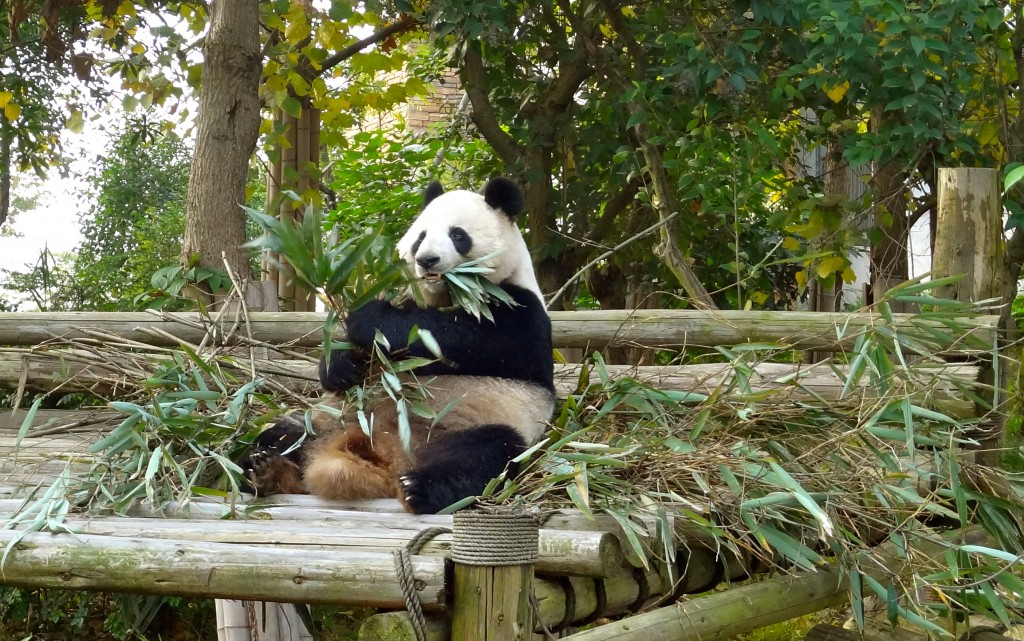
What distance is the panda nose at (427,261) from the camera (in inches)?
125

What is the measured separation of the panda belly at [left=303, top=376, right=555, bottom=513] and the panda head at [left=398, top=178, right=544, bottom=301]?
37 centimetres

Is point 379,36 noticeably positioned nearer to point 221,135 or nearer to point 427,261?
point 221,135

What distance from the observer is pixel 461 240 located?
335 centimetres

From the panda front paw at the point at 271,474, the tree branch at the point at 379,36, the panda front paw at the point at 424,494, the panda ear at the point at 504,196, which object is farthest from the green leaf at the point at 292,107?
the panda front paw at the point at 424,494

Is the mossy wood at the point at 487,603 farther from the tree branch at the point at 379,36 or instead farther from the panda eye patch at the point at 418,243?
the tree branch at the point at 379,36

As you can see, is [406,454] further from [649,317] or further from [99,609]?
[99,609]

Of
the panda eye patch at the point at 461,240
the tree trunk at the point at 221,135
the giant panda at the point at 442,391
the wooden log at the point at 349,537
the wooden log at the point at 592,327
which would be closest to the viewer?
the wooden log at the point at 349,537

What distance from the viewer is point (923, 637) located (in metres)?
3.82

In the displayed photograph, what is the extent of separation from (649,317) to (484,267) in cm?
109

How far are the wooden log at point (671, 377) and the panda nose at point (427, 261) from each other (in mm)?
785

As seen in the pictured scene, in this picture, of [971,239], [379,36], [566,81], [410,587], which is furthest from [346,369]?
[379,36]

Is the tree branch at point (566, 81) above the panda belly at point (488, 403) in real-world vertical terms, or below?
above

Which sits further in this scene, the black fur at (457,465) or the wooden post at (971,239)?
the wooden post at (971,239)

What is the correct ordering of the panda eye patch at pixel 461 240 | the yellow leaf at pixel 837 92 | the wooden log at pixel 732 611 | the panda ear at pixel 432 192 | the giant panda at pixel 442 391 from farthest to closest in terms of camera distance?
the yellow leaf at pixel 837 92 → the panda ear at pixel 432 192 → the panda eye patch at pixel 461 240 → the giant panda at pixel 442 391 → the wooden log at pixel 732 611
